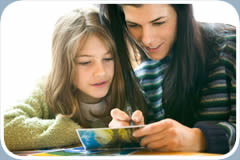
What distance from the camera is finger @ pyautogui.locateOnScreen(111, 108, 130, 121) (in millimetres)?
976

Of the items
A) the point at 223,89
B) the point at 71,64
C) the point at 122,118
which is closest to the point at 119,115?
the point at 122,118

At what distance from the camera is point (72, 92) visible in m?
1.02

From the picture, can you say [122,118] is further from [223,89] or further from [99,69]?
[223,89]

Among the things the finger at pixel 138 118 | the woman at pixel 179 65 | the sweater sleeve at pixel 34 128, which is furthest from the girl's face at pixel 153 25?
the sweater sleeve at pixel 34 128

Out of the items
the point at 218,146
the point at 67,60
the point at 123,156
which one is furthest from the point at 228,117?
the point at 67,60

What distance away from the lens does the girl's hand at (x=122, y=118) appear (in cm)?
97

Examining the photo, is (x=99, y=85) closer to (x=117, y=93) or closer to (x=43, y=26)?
(x=117, y=93)

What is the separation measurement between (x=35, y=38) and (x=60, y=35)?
0.30 ft

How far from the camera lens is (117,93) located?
1015 mm

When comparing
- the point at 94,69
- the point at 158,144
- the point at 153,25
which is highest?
the point at 153,25

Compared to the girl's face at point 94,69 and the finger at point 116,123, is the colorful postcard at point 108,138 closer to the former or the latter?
the finger at point 116,123

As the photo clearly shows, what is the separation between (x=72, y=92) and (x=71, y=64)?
10cm

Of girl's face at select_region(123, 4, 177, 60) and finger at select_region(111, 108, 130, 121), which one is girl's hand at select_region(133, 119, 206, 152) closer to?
finger at select_region(111, 108, 130, 121)

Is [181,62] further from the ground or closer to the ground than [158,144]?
further from the ground
